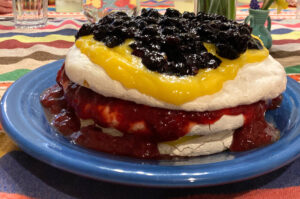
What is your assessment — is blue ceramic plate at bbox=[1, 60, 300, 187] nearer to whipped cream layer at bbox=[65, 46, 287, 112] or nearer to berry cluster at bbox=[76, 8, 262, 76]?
whipped cream layer at bbox=[65, 46, 287, 112]

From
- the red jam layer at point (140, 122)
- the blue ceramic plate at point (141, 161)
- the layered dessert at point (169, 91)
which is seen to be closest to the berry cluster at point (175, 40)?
the layered dessert at point (169, 91)

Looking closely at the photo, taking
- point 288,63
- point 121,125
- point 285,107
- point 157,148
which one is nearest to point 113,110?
point 121,125

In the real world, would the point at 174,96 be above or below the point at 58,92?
above

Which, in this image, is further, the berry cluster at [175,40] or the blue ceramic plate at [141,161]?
the berry cluster at [175,40]

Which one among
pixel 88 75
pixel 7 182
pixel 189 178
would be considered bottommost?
pixel 7 182

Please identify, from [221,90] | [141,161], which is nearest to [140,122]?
[141,161]

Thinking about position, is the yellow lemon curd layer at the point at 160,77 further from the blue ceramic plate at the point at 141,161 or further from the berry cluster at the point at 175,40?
the blue ceramic plate at the point at 141,161

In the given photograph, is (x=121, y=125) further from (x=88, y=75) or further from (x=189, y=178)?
(x=189, y=178)
